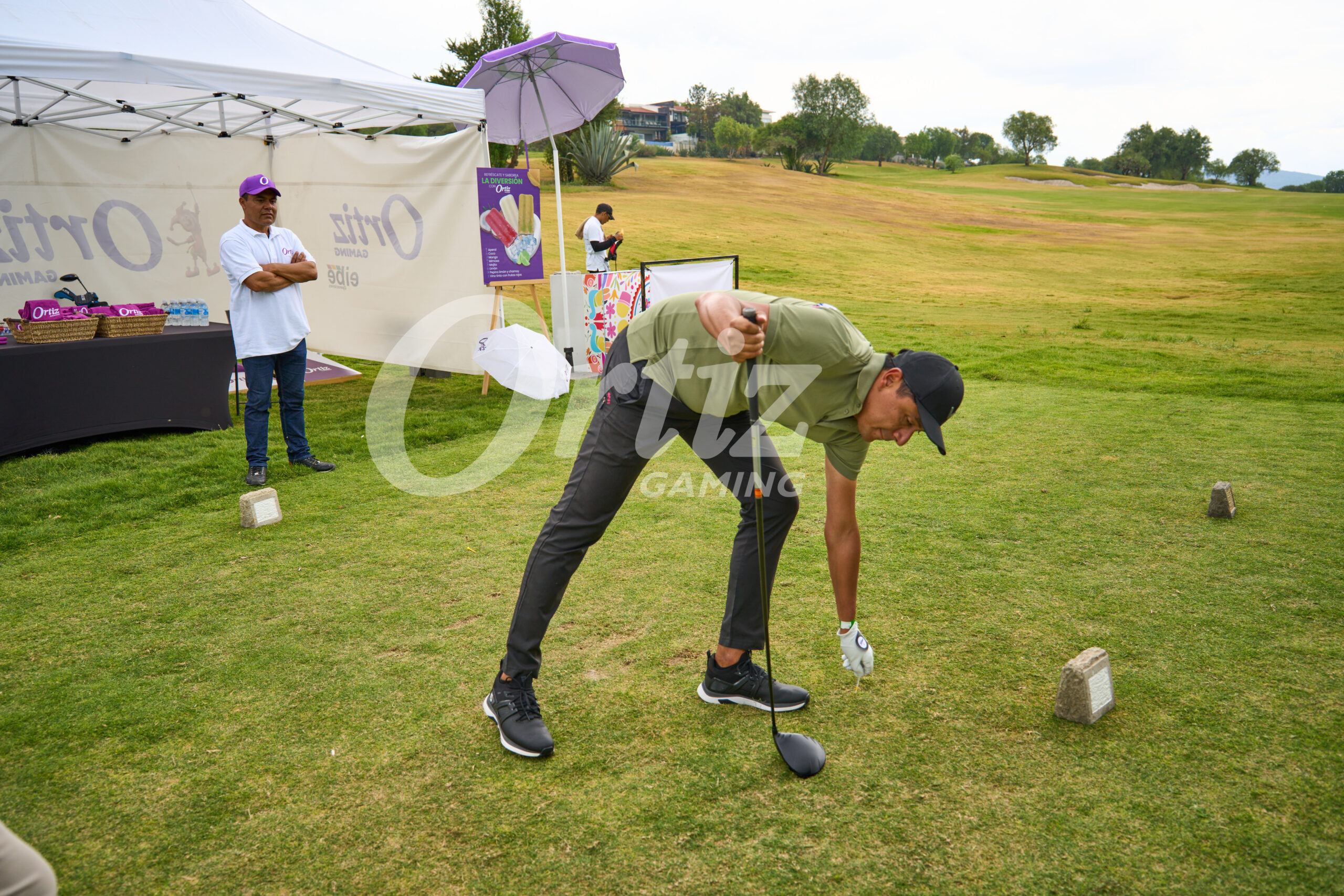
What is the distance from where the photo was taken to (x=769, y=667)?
2582 millimetres

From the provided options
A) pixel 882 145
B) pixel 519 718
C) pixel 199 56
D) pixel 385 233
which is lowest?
pixel 519 718

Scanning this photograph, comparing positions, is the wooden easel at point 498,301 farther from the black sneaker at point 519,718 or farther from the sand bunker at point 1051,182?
the sand bunker at point 1051,182

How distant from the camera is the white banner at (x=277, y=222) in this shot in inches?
349

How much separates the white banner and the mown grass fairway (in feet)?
9.31

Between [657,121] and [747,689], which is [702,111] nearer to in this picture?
[657,121]

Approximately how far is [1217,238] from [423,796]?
43.3 m

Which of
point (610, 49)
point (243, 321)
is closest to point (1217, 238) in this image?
point (610, 49)

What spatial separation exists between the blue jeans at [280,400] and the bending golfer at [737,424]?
407 centimetres

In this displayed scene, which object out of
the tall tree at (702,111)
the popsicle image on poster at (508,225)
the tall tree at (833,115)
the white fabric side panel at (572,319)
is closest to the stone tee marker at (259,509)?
the popsicle image on poster at (508,225)

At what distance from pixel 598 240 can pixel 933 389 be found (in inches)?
434

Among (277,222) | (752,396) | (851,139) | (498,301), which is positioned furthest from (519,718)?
(851,139)

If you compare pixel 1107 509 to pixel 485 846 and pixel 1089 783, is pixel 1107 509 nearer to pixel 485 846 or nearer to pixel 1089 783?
pixel 1089 783

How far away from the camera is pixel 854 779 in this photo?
8.83ft

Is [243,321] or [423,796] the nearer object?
[423,796]
